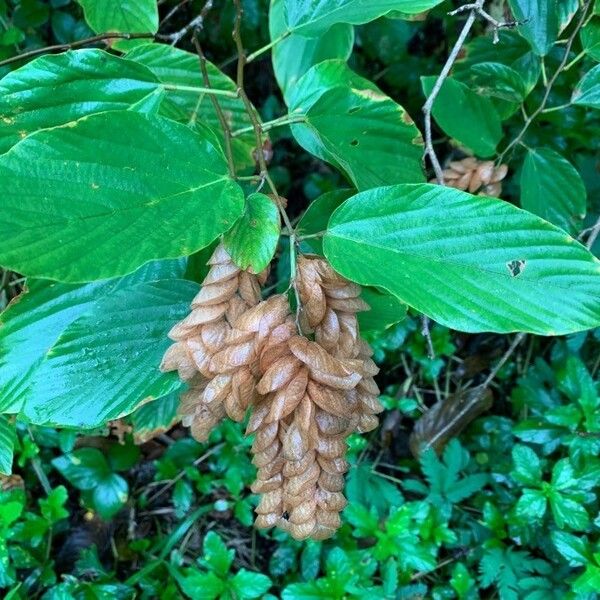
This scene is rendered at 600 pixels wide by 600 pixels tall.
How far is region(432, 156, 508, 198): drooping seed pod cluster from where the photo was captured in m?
1.05

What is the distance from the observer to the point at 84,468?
145 cm

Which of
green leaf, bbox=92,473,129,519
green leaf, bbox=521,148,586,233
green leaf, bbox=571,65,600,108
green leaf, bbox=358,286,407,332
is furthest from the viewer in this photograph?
green leaf, bbox=92,473,129,519

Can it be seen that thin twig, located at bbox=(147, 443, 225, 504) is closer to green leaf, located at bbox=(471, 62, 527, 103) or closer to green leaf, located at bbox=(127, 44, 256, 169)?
green leaf, located at bbox=(127, 44, 256, 169)

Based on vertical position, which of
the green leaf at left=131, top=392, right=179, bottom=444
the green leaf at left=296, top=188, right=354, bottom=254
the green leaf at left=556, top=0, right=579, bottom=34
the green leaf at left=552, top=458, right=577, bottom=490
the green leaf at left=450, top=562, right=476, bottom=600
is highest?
→ the green leaf at left=556, top=0, right=579, bottom=34

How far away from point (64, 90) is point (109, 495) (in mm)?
1016

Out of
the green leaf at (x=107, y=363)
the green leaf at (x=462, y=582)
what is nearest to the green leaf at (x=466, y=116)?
the green leaf at (x=107, y=363)

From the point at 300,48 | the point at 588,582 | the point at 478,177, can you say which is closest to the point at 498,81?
the point at 478,177

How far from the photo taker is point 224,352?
23.1 inches

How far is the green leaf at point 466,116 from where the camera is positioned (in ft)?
3.09

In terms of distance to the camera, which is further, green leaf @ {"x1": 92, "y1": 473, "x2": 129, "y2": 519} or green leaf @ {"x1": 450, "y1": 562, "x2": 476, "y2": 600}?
green leaf @ {"x1": 92, "y1": 473, "x2": 129, "y2": 519}

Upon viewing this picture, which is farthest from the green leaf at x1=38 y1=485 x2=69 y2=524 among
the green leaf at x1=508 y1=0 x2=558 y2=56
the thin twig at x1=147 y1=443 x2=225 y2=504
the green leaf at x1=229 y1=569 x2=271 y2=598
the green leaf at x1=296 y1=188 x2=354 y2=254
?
the green leaf at x1=508 y1=0 x2=558 y2=56

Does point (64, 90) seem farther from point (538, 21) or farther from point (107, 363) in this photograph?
point (538, 21)

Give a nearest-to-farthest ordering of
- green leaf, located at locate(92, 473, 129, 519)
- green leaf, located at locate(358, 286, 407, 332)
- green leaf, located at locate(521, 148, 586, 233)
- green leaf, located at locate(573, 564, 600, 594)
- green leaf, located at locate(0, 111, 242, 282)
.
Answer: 1. green leaf, located at locate(0, 111, 242, 282)
2. green leaf, located at locate(358, 286, 407, 332)
3. green leaf, located at locate(521, 148, 586, 233)
4. green leaf, located at locate(573, 564, 600, 594)
5. green leaf, located at locate(92, 473, 129, 519)

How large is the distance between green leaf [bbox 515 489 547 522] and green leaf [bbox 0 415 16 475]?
89cm
